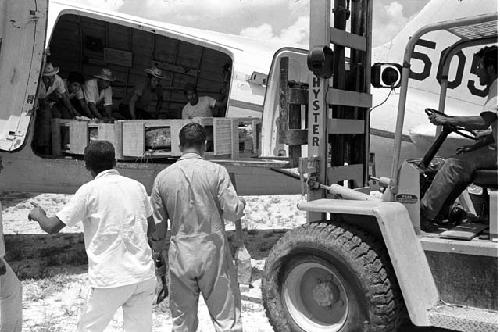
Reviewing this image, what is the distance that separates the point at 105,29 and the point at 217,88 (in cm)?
232

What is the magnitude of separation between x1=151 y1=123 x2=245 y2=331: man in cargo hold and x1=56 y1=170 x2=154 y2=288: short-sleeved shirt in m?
0.25

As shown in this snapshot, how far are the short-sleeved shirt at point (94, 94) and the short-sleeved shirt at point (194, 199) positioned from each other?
18.2 ft

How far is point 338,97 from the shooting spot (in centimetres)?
487

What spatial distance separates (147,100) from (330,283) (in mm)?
6973

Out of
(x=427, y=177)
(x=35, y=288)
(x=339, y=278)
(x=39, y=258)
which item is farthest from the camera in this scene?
(x=39, y=258)

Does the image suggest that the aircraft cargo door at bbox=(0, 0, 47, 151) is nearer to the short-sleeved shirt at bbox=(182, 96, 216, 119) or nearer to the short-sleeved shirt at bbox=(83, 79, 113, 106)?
the short-sleeved shirt at bbox=(83, 79, 113, 106)

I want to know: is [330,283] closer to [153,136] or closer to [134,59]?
[153,136]

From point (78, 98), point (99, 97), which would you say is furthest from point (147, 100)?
point (78, 98)

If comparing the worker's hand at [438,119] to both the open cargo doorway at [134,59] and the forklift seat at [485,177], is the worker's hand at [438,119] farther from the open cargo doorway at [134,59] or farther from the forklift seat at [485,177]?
the open cargo doorway at [134,59]

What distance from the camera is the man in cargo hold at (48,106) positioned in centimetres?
763

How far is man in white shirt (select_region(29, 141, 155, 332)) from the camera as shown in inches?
134

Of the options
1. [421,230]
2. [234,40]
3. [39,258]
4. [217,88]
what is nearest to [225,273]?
[421,230]

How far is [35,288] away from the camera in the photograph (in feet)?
20.1

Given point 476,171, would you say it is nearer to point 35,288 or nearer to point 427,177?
point 427,177
